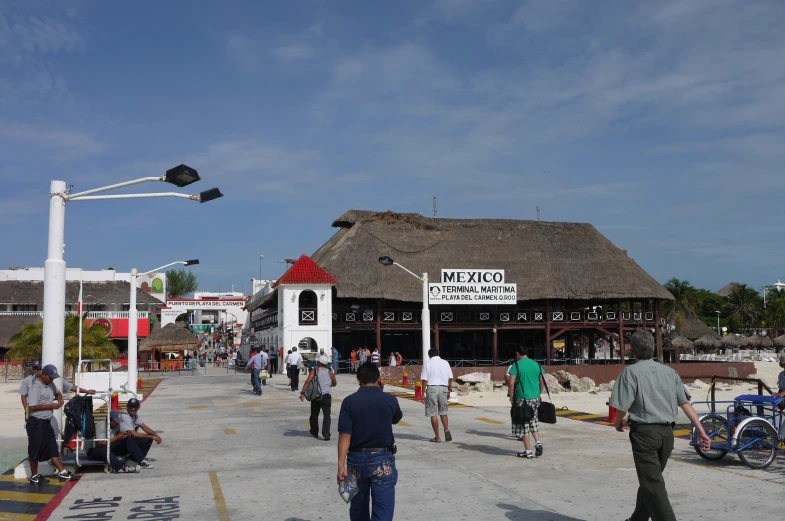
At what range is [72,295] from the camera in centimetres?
6469

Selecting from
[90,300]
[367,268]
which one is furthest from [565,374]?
[90,300]

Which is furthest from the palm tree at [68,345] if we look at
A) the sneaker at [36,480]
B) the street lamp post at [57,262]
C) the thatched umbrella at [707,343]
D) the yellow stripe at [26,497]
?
the thatched umbrella at [707,343]

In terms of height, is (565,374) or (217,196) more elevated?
(217,196)

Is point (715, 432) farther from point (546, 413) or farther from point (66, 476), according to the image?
point (66, 476)

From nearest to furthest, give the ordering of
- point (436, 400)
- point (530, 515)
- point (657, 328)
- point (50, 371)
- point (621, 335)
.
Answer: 1. point (530, 515)
2. point (50, 371)
3. point (436, 400)
4. point (621, 335)
5. point (657, 328)

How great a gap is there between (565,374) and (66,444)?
93.9 ft

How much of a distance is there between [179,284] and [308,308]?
91.1 metres

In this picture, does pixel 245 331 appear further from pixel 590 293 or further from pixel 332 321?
pixel 590 293

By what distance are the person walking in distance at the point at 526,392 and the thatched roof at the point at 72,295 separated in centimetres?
5437

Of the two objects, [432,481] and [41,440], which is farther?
[41,440]

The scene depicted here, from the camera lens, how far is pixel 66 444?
11281 millimetres

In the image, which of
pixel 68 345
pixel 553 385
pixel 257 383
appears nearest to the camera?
pixel 257 383

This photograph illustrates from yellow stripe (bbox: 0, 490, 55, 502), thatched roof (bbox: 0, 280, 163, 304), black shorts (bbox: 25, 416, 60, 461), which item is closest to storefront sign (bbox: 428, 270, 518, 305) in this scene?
thatched roof (bbox: 0, 280, 163, 304)

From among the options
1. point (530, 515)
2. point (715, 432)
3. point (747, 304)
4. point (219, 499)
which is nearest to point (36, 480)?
point (219, 499)
